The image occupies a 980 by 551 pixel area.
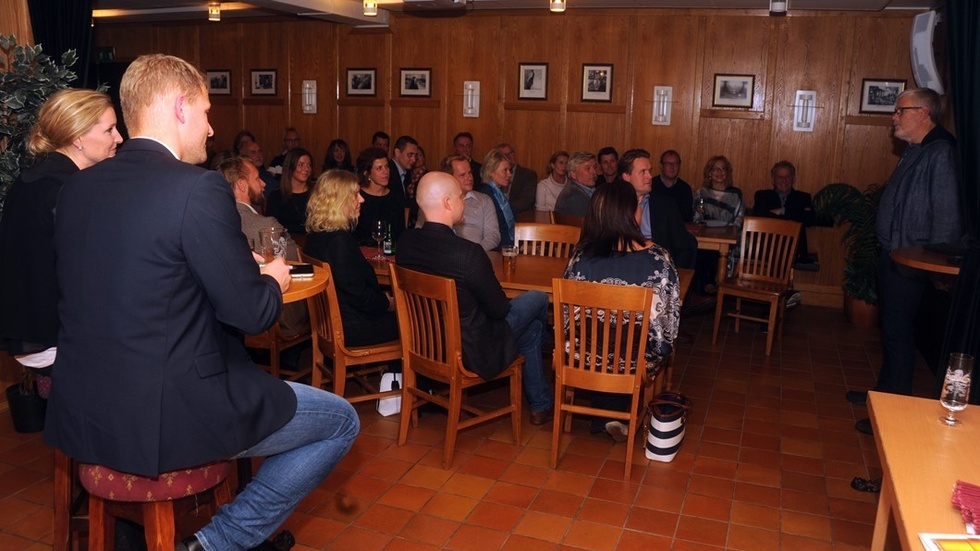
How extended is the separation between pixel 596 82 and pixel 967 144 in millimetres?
5049

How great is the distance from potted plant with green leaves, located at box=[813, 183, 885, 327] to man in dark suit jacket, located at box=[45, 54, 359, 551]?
5679mm

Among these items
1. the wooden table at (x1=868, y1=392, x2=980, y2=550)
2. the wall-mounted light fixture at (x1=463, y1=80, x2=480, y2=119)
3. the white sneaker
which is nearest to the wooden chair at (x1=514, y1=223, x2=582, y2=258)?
the white sneaker

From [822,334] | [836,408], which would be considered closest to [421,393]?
[836,408]

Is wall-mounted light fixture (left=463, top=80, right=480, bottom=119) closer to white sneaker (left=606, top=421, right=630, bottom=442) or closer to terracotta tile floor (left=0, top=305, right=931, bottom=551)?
terracotta tile floor (left=0, top=305, right=931, bottom=551)

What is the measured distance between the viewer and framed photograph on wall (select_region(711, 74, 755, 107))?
7.82 meters

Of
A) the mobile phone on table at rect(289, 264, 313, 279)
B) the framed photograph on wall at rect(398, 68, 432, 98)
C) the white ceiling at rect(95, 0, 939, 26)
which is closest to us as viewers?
the mobile phone on table at rect(289, 264, 313, 279)

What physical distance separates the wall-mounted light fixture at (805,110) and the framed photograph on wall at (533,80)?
259 cm

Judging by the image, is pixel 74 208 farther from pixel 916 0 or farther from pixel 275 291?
pixel 916 0

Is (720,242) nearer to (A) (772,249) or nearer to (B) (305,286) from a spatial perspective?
(A) (772,249)

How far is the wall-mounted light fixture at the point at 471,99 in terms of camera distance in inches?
351

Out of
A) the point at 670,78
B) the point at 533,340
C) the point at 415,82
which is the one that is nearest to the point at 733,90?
the point at 670,78

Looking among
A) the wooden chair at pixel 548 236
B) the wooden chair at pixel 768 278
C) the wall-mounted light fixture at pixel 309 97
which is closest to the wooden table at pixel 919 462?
the wooden chair at pixel 548 236

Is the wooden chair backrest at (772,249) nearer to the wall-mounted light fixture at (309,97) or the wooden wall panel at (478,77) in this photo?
the wooden wall panel at (478,77)

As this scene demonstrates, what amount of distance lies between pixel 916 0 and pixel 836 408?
422 centimetres
